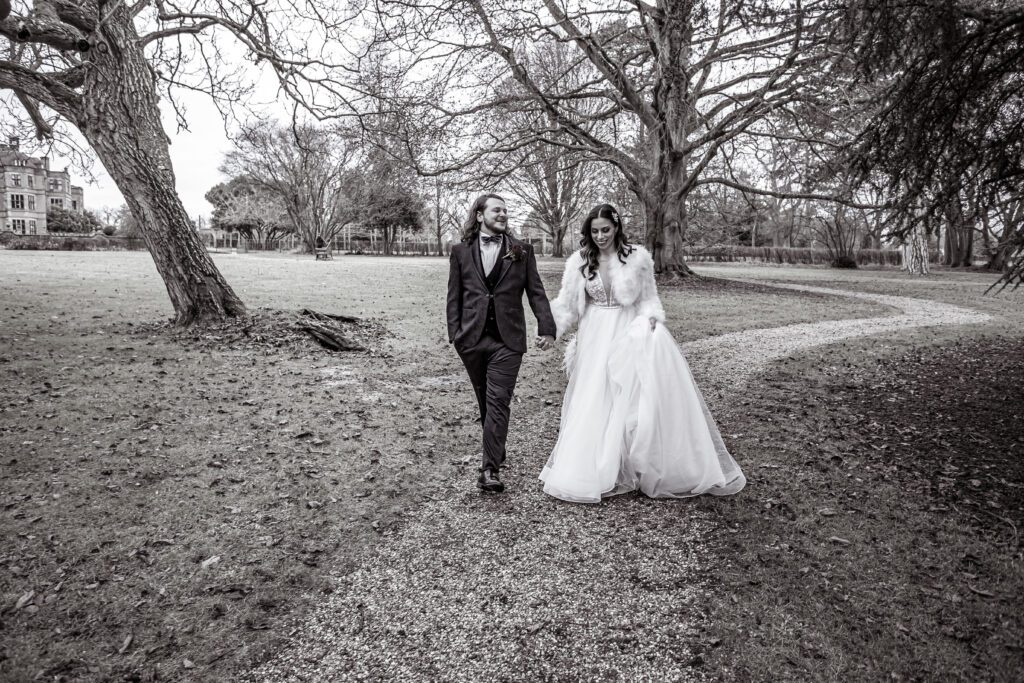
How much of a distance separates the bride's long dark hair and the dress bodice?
40 millimetres

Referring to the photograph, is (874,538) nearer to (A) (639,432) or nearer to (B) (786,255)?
(A) (639,432)

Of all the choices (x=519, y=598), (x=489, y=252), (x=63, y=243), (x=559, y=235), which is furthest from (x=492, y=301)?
(x=63, y=243)

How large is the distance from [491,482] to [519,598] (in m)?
1.43

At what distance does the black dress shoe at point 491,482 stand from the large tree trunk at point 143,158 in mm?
7397

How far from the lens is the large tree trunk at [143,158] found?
948 centimetres

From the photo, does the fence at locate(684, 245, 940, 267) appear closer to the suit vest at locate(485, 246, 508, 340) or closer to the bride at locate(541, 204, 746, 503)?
the bride at locate(541, 204, 746, 503)

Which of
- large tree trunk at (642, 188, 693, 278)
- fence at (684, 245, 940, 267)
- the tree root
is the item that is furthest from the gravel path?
fence at (684, 245, 940, 267)

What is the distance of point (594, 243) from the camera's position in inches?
→ 193

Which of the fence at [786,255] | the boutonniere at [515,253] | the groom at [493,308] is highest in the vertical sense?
the fence at [786,255]

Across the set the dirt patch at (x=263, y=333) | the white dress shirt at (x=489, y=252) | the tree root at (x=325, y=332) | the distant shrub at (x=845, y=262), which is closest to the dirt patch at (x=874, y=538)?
the white dress shirt at (x=489, y=252)

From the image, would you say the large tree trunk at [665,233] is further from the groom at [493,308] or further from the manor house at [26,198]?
the manor house at [26,198]

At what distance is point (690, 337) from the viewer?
447 inches

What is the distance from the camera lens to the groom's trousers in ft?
15.2

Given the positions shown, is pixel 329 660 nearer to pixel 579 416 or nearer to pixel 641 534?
pixel 641 534
